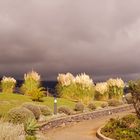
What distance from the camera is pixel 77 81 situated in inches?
1463

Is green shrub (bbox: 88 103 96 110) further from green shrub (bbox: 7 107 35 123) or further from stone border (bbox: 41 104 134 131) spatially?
green shrub (bbox: 7 107 35 123)

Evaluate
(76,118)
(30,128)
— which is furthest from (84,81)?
(30,128)

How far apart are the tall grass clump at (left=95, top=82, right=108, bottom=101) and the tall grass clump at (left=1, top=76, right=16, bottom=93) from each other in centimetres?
1130

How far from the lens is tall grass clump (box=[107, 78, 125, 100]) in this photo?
4575 cm

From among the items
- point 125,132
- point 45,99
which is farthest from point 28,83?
point 125,132

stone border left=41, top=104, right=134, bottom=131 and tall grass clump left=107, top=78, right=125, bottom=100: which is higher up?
tall grass clump left=107, top=78, right=125, bottom=100

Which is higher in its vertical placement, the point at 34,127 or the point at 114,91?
the point at 114,91

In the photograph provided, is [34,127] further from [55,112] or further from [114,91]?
[114,91]

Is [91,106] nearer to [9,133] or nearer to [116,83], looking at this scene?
[116,83]

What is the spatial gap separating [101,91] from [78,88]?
7916 mm

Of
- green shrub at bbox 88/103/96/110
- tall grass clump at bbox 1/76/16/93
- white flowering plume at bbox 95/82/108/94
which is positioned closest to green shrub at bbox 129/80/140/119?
green shrub at bbox 88/103/96/110

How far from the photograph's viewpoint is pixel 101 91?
44.5 m

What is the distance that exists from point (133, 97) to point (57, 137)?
526 centimetres

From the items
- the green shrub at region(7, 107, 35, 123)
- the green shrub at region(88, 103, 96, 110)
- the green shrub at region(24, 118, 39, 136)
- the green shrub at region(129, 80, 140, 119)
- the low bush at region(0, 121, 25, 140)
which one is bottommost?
the low bush at region(0, 121, 25, 140)
